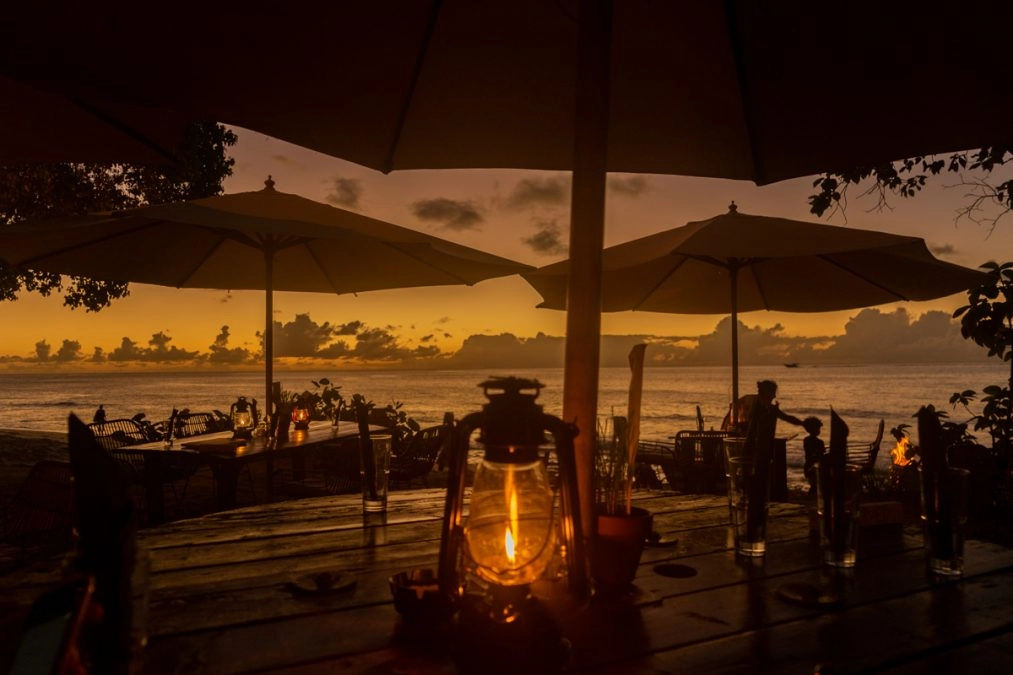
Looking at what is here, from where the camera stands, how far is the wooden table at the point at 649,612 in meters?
1.06

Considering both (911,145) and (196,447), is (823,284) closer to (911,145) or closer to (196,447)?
(911,145)

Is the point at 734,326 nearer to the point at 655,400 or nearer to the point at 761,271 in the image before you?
the point at 761,271

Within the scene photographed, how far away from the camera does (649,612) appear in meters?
1.28

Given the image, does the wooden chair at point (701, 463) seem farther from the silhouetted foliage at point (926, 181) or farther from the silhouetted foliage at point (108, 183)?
the silhouetted foliage at point (108, 183)

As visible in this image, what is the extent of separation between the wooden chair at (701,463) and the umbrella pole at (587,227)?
4.41 meters

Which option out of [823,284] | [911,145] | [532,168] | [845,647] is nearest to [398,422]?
[823,284]

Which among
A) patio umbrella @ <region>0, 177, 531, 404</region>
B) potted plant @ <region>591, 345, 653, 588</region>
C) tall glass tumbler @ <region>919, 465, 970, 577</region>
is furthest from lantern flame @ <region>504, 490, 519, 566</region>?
patio umbrella @ <region>0, 177, 531, 404</region>

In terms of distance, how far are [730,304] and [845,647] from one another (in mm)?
5888

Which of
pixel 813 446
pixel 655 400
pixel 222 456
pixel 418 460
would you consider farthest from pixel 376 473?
pixel 655 400

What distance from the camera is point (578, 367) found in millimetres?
1418

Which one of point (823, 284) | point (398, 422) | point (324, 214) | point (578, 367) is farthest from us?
point (398, 422)

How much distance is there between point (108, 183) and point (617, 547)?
12.1m

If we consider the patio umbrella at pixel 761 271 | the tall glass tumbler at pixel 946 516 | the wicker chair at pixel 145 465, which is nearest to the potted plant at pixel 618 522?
the tall glass tumbler at pixel 946 516

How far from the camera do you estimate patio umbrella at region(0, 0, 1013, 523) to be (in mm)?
1864
